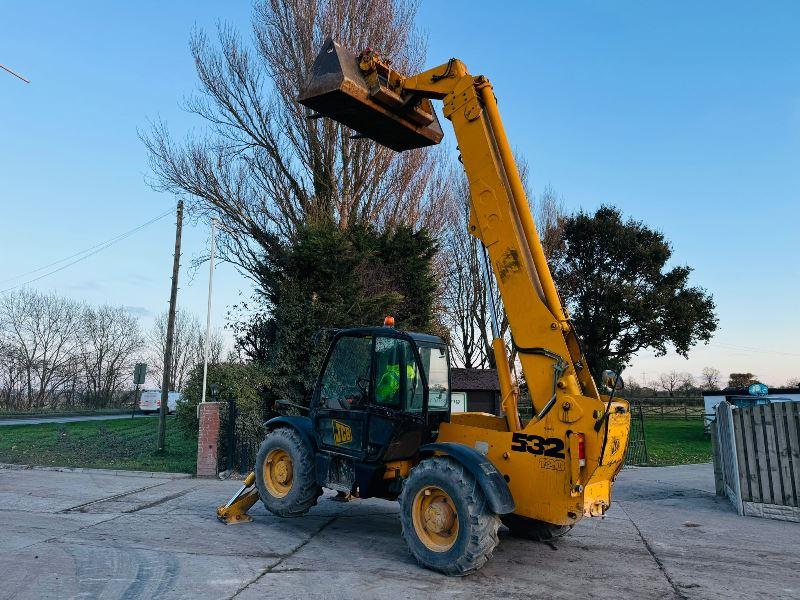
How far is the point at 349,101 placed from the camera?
6082 millimetres

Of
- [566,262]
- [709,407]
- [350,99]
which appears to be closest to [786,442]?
[350,99]

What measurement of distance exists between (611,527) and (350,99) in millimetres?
6083

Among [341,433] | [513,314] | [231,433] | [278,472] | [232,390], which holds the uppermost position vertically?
[513,314]

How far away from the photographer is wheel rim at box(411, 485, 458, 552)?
511cm

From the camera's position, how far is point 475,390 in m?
17.8

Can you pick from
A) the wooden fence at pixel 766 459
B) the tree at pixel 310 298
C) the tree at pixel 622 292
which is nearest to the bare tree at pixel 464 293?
the tree at pixel 622 292

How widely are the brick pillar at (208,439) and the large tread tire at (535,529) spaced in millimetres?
6303

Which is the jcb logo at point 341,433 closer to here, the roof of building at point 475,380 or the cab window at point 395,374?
the cab window at point 395,374

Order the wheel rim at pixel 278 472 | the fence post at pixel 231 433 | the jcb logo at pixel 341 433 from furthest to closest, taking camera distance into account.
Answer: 1. the fence post at pixel 231 433
2. the wheel rim at pixel 278 472
3. the jcb logo at pixel 341 433

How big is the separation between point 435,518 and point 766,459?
5567mm

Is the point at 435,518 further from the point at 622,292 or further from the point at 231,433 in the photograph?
the point at 622,292

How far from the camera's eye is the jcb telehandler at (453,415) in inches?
191

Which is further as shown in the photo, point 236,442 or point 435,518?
point 236,442

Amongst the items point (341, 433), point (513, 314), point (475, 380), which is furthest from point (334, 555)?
point (475, 380)
